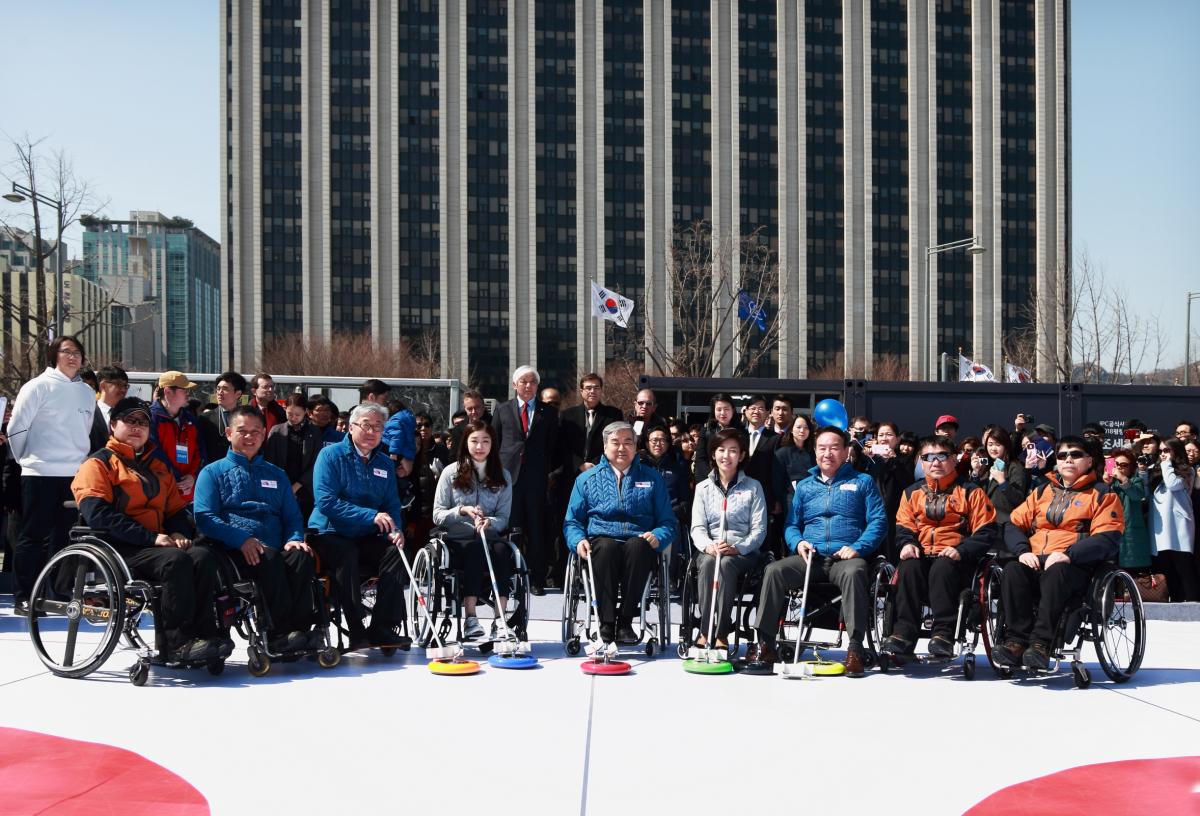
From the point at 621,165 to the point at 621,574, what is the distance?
7843cm

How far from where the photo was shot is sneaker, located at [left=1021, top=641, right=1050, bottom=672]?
6457 mm

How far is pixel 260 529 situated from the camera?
6.84 m

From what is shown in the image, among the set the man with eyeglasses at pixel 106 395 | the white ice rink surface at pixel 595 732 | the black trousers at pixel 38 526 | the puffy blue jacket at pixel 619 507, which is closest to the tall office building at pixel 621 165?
the man with eyeglasses at pixel 106 395

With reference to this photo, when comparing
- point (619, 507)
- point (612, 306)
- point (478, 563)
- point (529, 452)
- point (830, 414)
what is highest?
point (612, 306)

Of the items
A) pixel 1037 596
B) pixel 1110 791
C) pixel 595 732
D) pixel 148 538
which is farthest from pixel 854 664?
pixel 148 538

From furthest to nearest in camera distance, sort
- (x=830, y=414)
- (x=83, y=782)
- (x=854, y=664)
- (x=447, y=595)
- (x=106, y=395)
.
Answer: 1. (x=830, y=414)
2. (x=106, y=395)
3. (x=447, y=595)
4. (x=854, y=664)
5. (x=83, y=782)

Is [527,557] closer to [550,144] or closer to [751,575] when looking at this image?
[751,575]

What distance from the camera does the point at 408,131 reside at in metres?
82.4

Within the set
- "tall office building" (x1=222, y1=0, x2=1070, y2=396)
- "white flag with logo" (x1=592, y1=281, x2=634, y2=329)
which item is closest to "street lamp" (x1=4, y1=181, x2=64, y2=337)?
"white flag with logo" (x1=592, y1=281, x2=634, y2=329)

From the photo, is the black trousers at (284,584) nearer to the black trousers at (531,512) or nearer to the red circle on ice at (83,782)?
the red circle on ice at (83,782)

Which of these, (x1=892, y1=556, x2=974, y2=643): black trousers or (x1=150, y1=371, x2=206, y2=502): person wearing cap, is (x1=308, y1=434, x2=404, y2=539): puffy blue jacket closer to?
(x1=150, y1=371, x2=206, y2=502): person wearing cap

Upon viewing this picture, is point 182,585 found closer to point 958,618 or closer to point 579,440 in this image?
point 579,440

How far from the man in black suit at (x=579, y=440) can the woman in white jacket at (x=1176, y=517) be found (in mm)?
4706

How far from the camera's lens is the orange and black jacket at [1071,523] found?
6609mm
